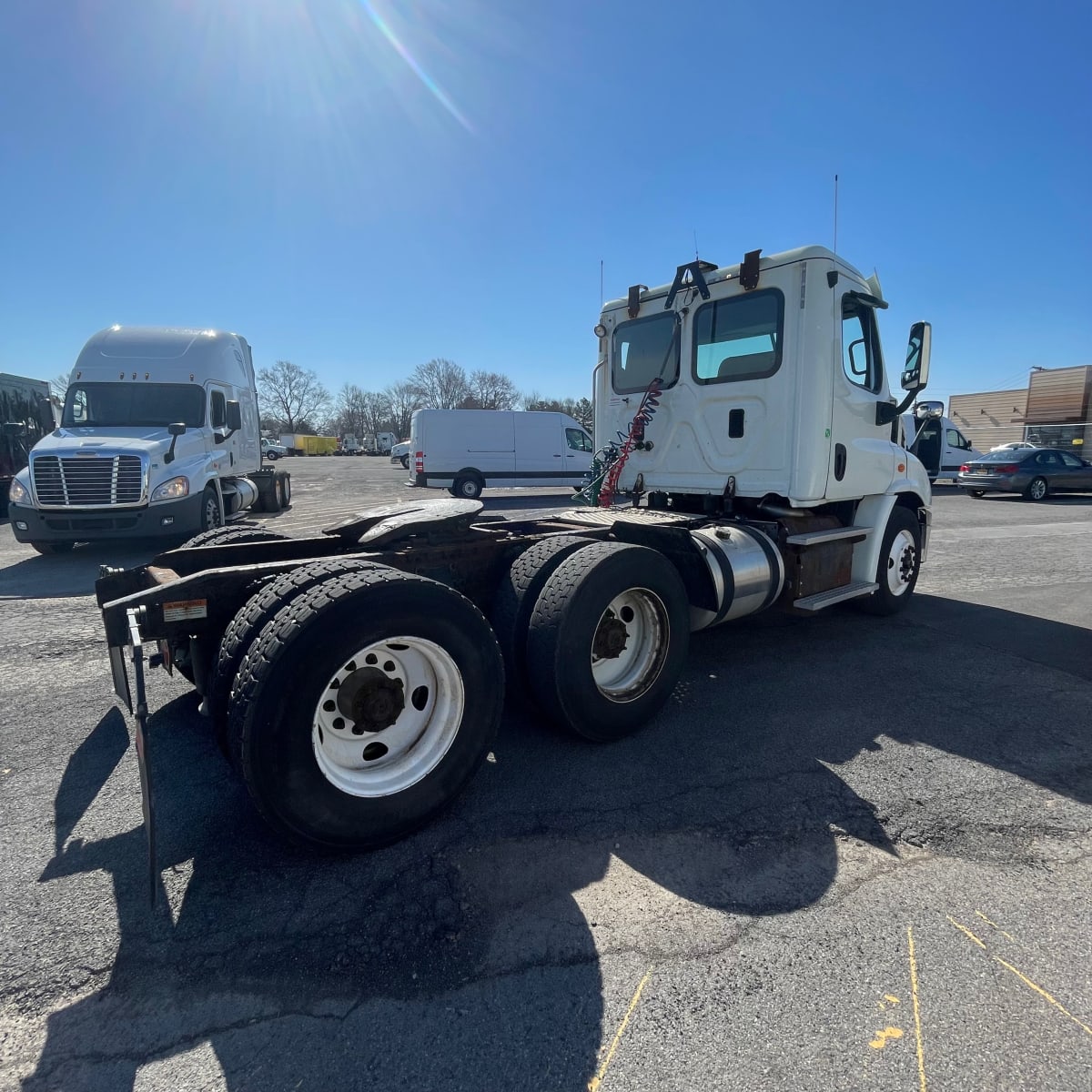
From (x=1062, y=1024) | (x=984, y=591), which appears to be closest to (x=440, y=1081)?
(x=1062, y=1024)

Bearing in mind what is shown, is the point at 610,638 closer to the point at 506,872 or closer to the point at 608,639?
the point at 608,639

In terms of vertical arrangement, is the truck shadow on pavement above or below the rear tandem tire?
below

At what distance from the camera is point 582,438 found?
2180 centimetres

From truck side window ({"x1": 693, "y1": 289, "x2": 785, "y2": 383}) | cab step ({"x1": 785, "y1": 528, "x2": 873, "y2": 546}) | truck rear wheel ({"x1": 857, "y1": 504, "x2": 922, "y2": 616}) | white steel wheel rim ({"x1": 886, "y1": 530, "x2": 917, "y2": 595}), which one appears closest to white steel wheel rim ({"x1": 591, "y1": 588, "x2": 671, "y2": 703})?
cab step ({"x1": 785, "y1": 528, "x2": 873, "y2": 546})

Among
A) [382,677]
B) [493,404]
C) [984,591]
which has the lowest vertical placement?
[984,591]

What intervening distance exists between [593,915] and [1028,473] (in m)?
23.5

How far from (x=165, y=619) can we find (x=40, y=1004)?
132 cm

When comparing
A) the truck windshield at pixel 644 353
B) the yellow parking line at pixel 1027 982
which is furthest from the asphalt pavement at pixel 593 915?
the truck windshield at pixel 644 353

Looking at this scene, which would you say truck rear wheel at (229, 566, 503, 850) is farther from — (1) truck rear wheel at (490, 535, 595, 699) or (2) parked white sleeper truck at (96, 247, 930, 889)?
(1) truck rear wheel at (490, 535, 595, 699)

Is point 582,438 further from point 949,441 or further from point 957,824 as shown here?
point 957,824

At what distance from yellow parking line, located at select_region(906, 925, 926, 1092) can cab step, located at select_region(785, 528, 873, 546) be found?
10.6 feet

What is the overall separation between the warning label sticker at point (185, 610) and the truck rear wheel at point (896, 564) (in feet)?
18.4

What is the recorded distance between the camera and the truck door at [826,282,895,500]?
526cm

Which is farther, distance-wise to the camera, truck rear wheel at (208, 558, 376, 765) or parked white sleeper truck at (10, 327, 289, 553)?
parked white sleeper truck at (10, 327, 289, 553)
